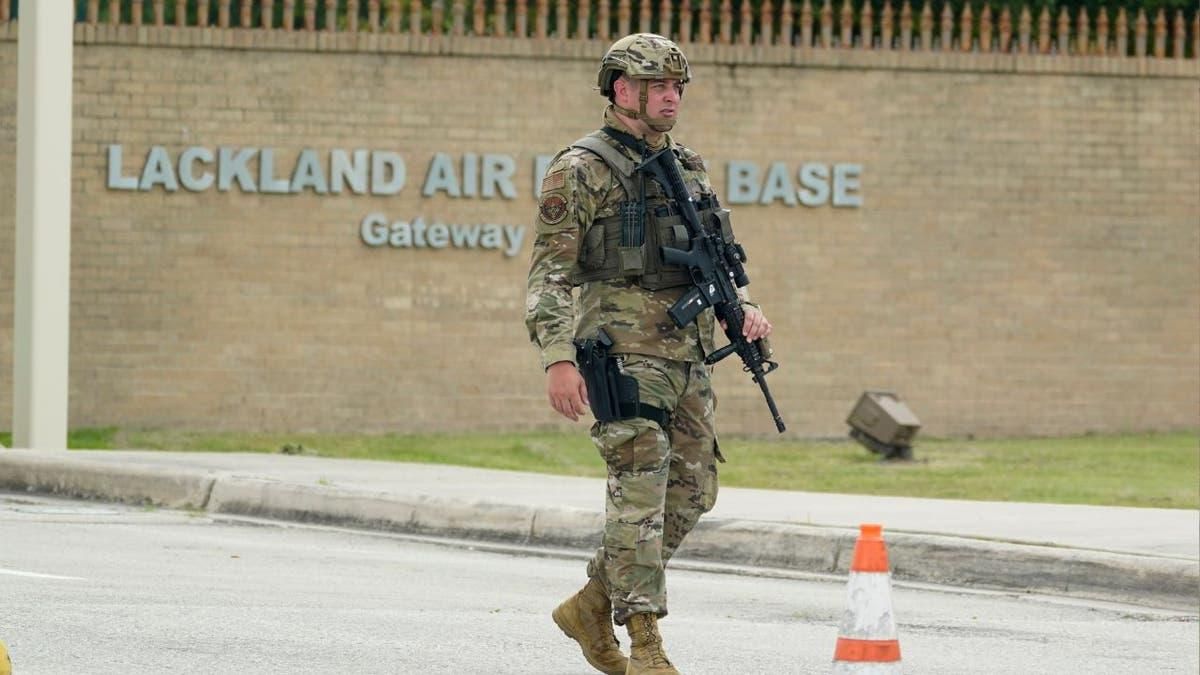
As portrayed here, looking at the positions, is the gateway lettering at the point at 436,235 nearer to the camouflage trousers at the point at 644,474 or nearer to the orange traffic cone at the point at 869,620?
the camouflage trousers at the point at 644,474

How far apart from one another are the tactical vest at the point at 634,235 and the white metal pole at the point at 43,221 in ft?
29.3

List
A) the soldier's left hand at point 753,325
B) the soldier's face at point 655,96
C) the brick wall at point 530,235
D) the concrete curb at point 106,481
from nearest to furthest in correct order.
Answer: the soldier's face at point 655,96 → the soldier's left hand at point 753,325 → the concrete curb at point 106,481 → the brick wall at point 530,235

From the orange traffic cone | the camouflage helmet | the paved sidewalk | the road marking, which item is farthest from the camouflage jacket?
the paved sidewalk

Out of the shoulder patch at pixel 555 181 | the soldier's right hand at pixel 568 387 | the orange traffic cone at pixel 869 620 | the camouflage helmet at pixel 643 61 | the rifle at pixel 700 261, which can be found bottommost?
the orange traffic cone at pixel 869 620

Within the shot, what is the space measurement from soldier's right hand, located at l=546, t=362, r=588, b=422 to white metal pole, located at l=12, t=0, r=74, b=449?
29.9 ft

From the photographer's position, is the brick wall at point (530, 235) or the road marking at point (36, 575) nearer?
the road marking at point (36, 575)

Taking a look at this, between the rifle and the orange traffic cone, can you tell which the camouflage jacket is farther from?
the orange traffic cone

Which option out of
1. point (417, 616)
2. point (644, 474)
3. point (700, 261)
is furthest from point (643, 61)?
point (417, 616)

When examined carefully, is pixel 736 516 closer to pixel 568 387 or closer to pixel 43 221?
pixel 568 387

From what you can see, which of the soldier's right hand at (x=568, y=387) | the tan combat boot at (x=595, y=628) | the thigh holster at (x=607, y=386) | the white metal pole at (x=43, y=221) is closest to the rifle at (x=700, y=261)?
the thigh holster at (x=607, y=386)

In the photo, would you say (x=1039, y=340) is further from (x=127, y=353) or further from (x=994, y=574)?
(x=994, y=574)

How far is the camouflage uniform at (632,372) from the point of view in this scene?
6.48 meters

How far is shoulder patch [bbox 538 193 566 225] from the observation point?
6.57 metres

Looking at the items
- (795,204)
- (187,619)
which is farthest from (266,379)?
(187,619)
